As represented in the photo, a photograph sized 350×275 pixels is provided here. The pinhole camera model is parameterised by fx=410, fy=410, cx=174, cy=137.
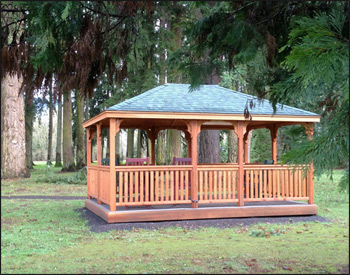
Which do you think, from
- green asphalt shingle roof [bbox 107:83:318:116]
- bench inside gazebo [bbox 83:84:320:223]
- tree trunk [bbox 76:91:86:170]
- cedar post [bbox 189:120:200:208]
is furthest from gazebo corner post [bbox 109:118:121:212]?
tree trunk [bbox 76:91:86:170]

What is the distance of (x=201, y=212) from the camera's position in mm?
9305

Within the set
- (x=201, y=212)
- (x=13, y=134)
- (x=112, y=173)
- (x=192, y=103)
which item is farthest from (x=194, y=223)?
(x=13, y=134)

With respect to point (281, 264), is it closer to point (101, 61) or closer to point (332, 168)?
point (332, 168)

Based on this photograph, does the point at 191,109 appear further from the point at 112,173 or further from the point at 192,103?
the point at 112,173

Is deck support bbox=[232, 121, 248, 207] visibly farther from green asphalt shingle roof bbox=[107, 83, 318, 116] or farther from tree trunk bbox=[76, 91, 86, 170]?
tree trunk bbox=[76, 91, 86, 170]

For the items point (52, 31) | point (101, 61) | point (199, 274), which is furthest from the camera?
point (101, 61)

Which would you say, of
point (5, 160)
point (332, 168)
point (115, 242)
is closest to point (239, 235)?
point (115, 242)

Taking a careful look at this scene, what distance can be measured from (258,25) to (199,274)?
2.77m

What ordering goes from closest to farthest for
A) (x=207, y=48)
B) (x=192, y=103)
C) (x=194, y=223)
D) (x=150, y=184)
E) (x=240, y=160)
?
(x=207, y=48)
(x=194, y=223)
(x=150, y=184)
(x=240, y=160)
(x=192, y=103)

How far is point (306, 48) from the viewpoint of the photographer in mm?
2635

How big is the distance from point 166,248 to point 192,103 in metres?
4.32

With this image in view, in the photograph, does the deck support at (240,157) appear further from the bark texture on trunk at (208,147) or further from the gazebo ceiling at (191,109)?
the bark texture on trunk at (208,147)

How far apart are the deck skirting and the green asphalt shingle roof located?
221cm

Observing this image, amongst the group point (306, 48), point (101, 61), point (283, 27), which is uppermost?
point (283, 27)
